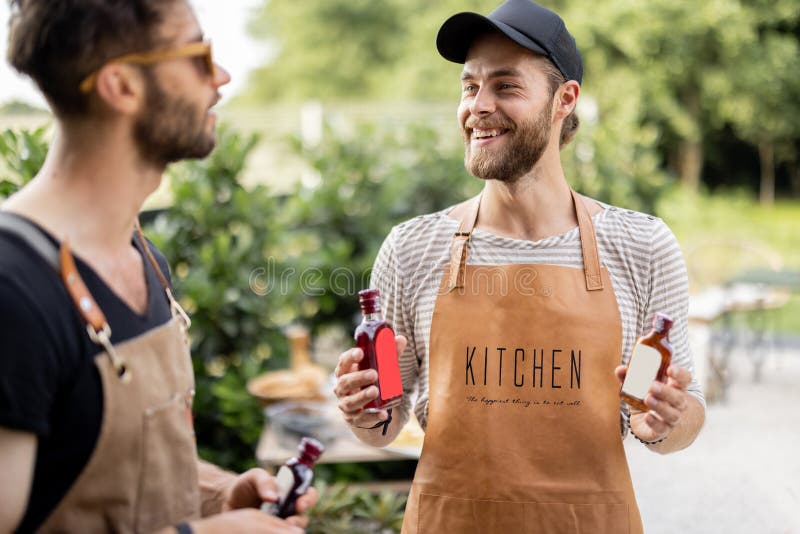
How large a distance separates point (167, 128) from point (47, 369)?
44cm

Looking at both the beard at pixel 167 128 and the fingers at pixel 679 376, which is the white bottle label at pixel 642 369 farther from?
the beard at pixel 167 128

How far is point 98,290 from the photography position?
1.26 m

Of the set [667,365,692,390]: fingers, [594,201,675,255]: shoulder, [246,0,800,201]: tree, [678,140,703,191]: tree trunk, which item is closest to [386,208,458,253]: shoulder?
[594,201,675,255]: shoulder

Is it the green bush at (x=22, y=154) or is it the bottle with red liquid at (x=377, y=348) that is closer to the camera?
the bottle with red liquid at (x=377, y=348)

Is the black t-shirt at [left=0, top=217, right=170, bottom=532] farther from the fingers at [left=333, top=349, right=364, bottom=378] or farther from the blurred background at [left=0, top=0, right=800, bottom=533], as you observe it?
the fingers at [left=333, top=349, right=364, bottom=378]

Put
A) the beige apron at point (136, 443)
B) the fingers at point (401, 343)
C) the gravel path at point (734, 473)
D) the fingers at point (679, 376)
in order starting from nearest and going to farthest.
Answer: the beige apron at point (136, 443)
the fingers at point (679, 376)
the fingers at point (401, 343)
the gravel path at point (734, 473)

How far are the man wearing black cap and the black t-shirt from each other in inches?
27.7

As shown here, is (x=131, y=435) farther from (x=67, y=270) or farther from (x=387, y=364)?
(x=387, y=364)

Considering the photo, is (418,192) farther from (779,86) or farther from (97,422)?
(779,86)

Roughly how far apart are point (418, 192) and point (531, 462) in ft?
13.7

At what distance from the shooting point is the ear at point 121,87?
125cm

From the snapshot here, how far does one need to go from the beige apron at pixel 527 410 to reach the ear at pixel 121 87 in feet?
3.18

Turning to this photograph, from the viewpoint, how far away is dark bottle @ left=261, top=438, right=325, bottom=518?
57.7 inches

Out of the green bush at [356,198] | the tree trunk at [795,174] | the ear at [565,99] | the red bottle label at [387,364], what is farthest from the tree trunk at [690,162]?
the red bottle label at [387,364]
